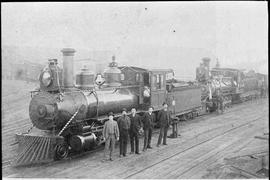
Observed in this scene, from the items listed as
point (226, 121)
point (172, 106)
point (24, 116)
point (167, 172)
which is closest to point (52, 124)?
point (167, 172)

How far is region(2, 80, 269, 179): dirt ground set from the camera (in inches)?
345

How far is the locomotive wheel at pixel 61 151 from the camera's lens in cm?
1005

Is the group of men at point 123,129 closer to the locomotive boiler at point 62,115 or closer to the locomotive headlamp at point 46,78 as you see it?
the locomotive boiler at point 62,115

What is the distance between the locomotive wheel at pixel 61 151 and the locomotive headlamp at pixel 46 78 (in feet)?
6.46

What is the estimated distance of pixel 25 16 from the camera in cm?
1623

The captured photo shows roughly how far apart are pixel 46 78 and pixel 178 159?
4.81 m

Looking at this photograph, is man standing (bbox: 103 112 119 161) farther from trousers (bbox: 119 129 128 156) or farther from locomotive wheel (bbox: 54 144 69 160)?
locomotive wheel (bbox: 54 144 69 160)

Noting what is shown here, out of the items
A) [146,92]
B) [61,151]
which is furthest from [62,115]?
[146,92]

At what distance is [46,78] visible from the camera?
1045 cm

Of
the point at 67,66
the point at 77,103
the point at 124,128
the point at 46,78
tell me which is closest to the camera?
the point at 124,128

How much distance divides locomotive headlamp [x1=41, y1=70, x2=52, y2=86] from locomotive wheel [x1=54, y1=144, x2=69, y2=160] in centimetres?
197

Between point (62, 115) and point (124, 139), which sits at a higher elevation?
point (62, 115)

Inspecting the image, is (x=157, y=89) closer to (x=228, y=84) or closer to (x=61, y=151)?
(x=61, y=151)

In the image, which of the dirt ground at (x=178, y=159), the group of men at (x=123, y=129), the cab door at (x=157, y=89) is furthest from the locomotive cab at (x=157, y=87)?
the group of men at (x=123, y=129)
